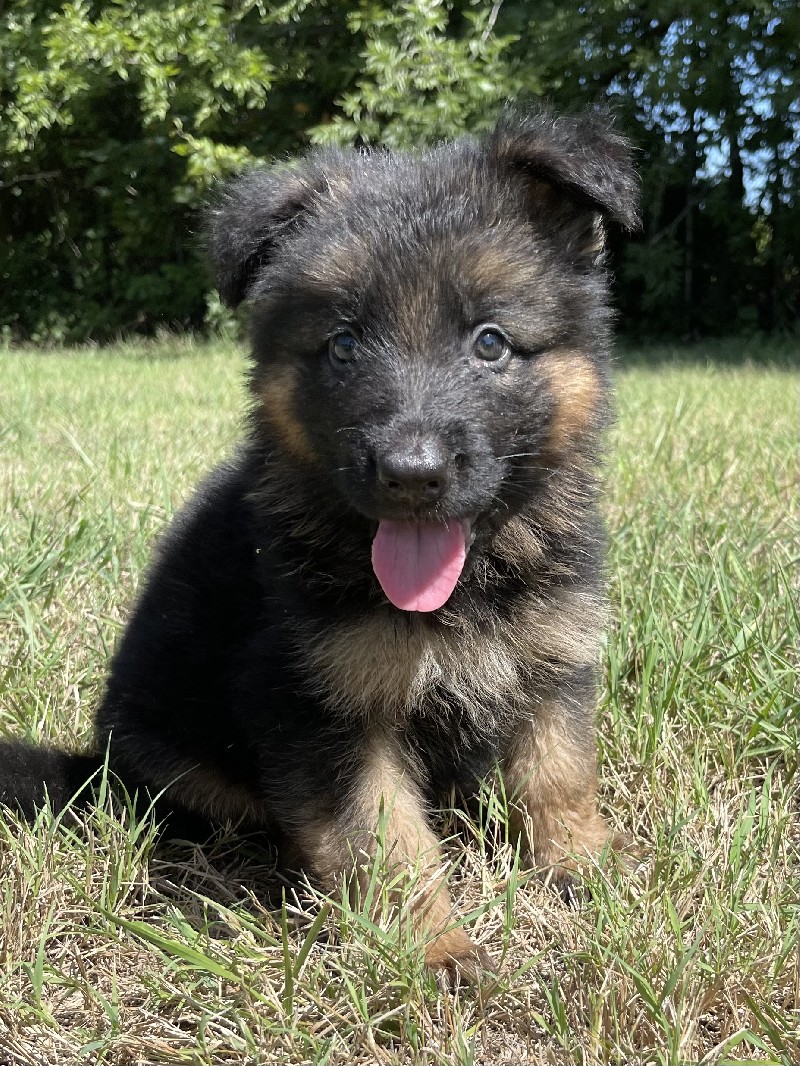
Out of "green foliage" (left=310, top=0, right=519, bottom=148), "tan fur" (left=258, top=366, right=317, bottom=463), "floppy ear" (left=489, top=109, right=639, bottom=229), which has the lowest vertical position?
"tan fur" (left=258, top=366, right=317, bottom=463)

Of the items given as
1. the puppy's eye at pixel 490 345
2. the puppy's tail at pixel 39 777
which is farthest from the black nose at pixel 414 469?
the puppy's tail at pixel 39 777

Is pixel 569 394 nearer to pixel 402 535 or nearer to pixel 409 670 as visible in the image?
pixel 402 535

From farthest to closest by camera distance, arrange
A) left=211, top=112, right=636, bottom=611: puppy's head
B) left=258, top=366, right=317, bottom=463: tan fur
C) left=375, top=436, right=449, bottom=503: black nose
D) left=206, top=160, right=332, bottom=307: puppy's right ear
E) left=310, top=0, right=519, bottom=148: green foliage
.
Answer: left=310, top=0, right=519, bottom=148: green foliage, left=206, top=160, right=332, bottom=307: puppy's right ear, left=258, top=366, right=317, bottom=463: tan fur, left=211, top=112, right=636, bottom=611: puppy's head, left=375, top=436, right=449, bottom=503: black nose

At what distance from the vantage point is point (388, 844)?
2193mm

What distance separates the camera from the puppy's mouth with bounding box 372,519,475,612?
218 cm

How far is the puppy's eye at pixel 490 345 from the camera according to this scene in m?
2.24

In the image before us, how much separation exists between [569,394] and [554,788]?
3.22 ft

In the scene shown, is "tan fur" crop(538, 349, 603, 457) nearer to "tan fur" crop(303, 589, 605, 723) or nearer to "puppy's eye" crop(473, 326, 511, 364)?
"puppy's eye" crop(473, 326, 511, 364)

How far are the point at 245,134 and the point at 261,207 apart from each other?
42.0ft

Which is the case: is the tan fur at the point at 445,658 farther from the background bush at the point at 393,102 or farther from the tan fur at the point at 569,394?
the background bush at the point at 393,102

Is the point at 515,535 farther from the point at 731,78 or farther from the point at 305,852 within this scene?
the point at 731,78

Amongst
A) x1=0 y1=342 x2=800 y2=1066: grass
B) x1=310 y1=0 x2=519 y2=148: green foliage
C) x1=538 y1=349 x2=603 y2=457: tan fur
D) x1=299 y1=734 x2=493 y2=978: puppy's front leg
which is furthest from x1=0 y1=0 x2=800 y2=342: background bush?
x1=299 y1=734 x2=493 y2=978: puppy's front leg

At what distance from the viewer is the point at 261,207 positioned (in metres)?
2.51

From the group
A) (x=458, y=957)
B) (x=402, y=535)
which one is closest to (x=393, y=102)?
(x=402, y=535)
